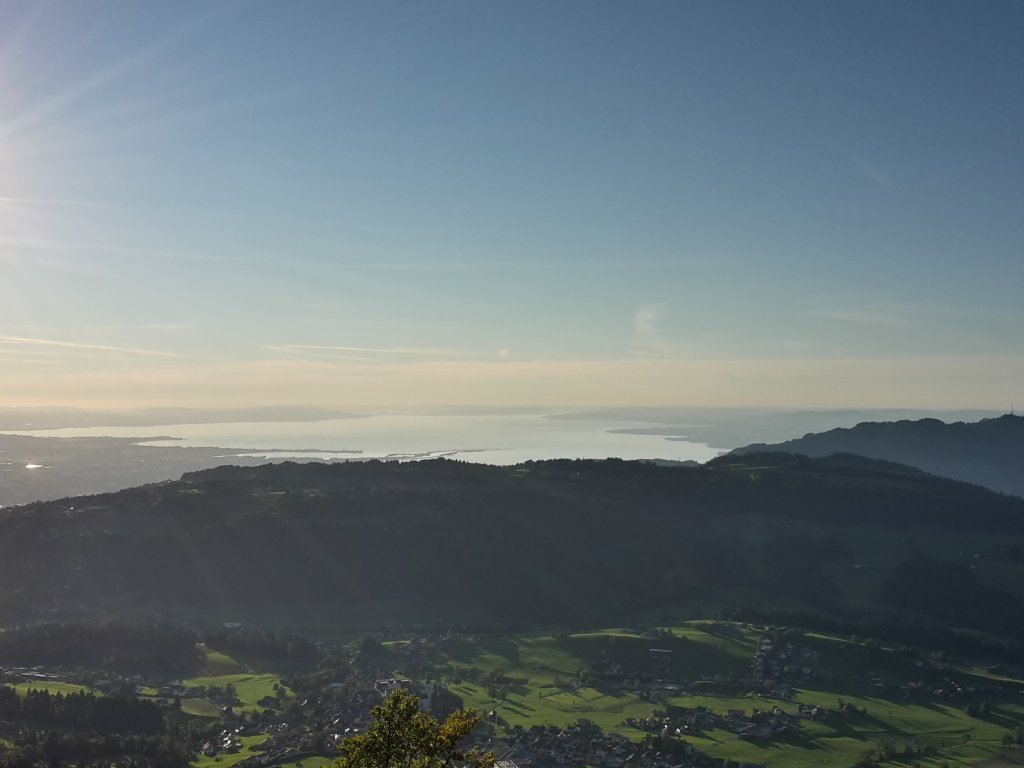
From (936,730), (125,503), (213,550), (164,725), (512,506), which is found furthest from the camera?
(512,506)

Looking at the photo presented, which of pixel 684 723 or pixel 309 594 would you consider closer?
pixel 684 723

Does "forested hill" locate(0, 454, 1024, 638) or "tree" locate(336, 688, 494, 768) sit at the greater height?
"tree" locate(336, 688, 494, 768)

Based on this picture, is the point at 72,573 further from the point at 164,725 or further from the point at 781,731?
the point at 781,731

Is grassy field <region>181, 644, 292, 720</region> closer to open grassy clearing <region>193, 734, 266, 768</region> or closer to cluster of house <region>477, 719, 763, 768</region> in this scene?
open grassy clearing <region>193, 734, 266, 768</region>

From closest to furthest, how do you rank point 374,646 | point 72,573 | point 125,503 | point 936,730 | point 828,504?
point 936,730, point 374,646, point 72,573, point 125,503, point 828,504

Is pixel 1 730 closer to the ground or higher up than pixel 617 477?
closer to the ground

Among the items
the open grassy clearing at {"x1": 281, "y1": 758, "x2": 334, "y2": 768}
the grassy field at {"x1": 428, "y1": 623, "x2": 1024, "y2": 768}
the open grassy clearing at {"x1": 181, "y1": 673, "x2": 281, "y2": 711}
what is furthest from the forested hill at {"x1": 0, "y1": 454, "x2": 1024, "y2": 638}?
the open grassy clearing at {"x1": 281, "y1": 758, "x2": 334, "y2": 768}

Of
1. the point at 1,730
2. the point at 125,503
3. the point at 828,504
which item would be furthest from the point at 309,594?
the point at 828,504
